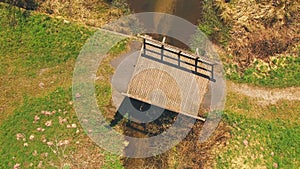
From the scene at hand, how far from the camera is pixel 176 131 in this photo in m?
30.5

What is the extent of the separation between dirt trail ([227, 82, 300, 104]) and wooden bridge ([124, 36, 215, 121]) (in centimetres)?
339

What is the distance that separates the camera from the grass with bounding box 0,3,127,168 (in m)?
28.8

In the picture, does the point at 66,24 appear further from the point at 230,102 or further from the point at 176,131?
the point at 230,102

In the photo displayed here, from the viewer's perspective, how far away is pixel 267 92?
31.8 meters

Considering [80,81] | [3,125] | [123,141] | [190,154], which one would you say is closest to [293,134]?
[190,154]

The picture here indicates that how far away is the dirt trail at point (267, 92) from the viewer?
1245 inches

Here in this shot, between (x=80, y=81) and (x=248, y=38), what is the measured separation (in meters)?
15.1

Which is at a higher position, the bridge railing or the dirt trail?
the bridge railing

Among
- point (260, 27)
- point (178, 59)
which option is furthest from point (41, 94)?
point (260, 27)

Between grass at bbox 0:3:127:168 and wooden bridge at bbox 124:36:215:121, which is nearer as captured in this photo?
grass at bbox 0:3:127:168

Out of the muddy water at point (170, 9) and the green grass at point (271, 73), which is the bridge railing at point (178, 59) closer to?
the muddy water at point (170, 9)

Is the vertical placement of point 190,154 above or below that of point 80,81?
below

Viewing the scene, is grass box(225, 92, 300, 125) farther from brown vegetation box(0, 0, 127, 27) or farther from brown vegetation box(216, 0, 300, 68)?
brown vegetation box(0, 0, 127, 27)

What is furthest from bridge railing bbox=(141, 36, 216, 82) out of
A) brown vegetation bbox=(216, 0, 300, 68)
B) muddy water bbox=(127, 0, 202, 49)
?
brown vegetation bbox=(216, 0, 300, 68)
